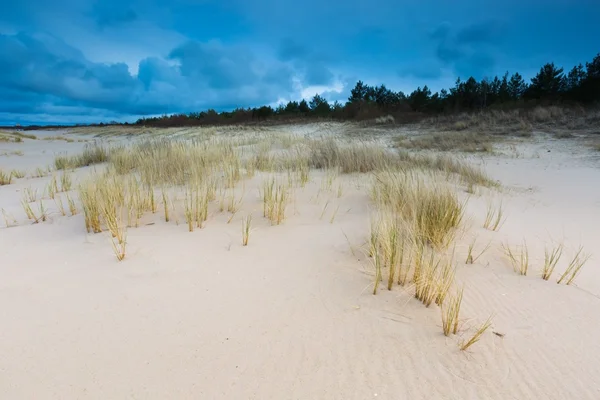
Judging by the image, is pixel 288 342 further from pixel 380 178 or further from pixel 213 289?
pixel 380 178

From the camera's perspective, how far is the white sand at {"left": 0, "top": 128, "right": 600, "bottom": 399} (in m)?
1.26


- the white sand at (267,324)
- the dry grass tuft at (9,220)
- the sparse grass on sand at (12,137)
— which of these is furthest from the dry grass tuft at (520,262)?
the sparse grass on sand at (12,137)

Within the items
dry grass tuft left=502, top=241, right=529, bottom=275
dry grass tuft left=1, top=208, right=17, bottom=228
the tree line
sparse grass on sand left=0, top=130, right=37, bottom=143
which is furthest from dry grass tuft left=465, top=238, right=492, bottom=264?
sparse grass on sand left=0, top=130, right=37, bottom=143

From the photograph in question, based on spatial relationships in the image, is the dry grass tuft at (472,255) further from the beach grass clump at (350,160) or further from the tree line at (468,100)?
the tree line at (468,100)

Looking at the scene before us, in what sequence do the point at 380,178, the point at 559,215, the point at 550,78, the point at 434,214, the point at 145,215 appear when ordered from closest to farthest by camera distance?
the point at 434,214 → the point at 145,215 → the point at 559,215 → the point at 380,178 → the point at 550,78

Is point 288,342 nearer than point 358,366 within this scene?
No

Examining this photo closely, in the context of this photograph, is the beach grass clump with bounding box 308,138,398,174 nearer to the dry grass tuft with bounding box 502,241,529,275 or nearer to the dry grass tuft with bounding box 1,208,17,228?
the dry grass tuft with bounding box 502,241,529,275

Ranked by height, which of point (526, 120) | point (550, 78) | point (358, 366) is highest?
point (550, 78)

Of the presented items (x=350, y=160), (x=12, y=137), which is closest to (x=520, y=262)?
(x=350, y=160)

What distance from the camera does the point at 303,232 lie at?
291cm

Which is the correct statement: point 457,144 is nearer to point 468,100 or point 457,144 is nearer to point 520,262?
point 520,262

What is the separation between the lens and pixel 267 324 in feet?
5.30

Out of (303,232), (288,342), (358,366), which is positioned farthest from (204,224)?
(358,366)

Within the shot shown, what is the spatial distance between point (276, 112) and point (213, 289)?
39.0 metres
